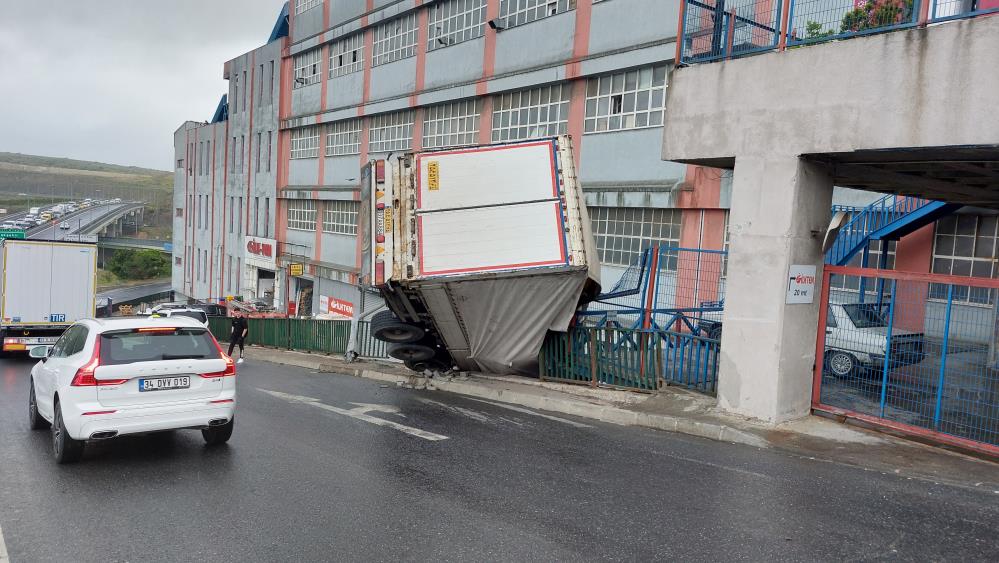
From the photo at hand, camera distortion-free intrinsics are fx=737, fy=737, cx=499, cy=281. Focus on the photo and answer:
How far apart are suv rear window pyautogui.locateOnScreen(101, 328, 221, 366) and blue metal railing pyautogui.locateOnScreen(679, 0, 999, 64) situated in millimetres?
7297

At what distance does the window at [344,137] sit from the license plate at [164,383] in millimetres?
27590

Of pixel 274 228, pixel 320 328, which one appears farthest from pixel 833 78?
pixel 274 228

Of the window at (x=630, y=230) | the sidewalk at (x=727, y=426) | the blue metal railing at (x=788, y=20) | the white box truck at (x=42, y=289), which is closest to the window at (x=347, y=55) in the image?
the white box truck at (x=42, y=289)

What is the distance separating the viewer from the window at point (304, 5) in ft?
127

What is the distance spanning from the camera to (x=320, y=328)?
22.7 meters

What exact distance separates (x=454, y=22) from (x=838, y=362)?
22.1m

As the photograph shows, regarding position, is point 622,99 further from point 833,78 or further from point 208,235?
point 208,235

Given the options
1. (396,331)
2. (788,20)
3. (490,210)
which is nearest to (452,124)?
(396,331)

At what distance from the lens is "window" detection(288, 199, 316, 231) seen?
126 ft

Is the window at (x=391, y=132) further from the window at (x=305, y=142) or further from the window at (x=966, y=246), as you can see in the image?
the window at (x=966, y=246)

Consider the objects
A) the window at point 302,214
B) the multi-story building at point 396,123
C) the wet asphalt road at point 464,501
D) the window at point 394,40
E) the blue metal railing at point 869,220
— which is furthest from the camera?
the window at point 302,214

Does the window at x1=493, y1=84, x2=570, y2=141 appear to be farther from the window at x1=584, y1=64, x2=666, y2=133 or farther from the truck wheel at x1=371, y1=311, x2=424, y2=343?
the truck wheel at x1=371, y1=311, x2=424, y2=343

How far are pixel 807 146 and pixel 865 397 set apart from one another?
3216mm

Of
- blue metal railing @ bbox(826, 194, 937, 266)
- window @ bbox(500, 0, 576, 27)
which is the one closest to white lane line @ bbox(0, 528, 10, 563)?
blue metal railing @ bbox(826, 194, 937, 266)
